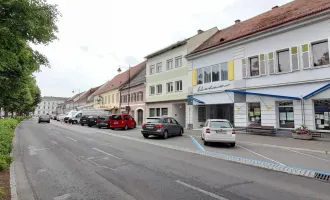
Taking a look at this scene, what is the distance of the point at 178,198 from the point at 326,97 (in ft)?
46.1

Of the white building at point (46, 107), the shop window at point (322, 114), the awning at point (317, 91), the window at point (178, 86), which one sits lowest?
the shop window at point (322, 114)

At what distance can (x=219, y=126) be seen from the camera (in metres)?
13.0

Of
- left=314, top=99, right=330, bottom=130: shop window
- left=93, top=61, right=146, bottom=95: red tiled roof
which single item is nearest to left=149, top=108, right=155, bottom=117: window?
left=93, top=61, right=146, bottom=95: red tiled roof

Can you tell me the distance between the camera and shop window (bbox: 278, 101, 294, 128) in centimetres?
1642

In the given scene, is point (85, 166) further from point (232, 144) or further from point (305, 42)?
point (305, 42)

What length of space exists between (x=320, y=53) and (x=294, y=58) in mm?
1609

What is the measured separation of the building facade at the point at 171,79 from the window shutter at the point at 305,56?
469 inches

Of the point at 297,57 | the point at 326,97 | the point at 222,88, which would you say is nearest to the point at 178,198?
the point at 326,97

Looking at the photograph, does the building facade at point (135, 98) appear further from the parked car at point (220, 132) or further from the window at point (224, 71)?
the parked car at point (220, 132)

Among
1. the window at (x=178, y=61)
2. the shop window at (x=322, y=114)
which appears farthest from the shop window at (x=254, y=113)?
the window at (x=178, y=61)

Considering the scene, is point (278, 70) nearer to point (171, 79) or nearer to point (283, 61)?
point (283, 61)

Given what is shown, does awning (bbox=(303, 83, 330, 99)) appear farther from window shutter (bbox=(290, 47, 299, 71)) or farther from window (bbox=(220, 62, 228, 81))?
window (bbox=(220, 62, 228, 81))

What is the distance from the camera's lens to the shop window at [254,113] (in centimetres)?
1834

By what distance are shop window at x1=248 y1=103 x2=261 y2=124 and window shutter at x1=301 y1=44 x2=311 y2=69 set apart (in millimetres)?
4537
